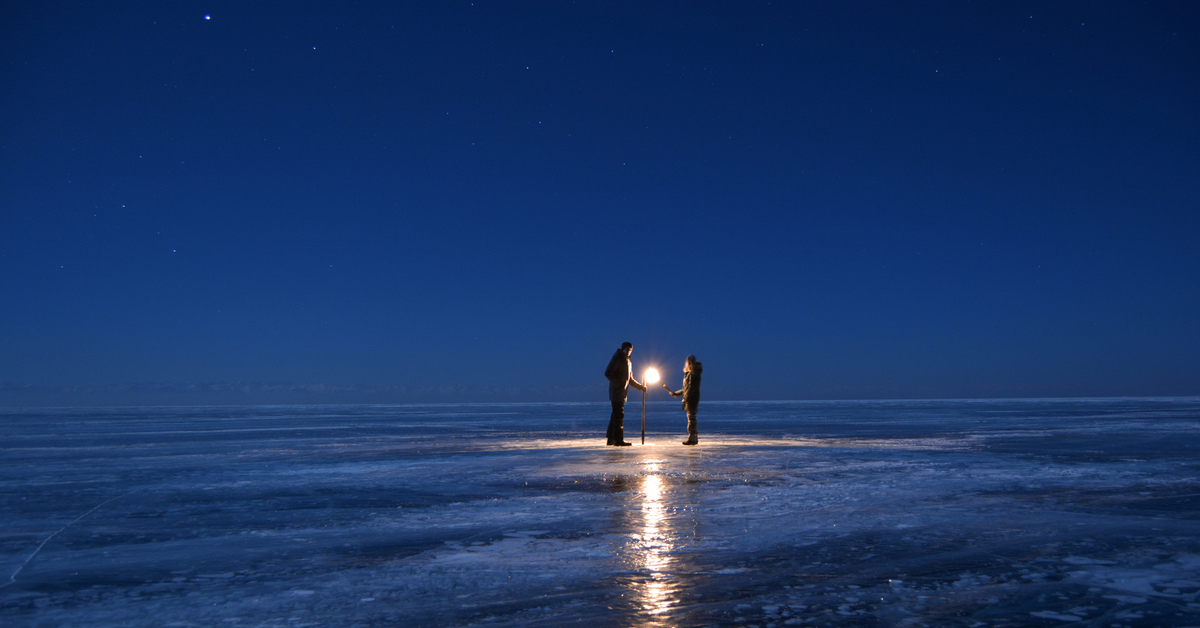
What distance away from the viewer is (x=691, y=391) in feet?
46.0

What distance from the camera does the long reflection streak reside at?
373 cm

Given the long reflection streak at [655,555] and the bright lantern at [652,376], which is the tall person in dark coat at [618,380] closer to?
the bright lantern at [652,376]

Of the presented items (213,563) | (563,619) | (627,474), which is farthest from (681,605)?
(627,474)

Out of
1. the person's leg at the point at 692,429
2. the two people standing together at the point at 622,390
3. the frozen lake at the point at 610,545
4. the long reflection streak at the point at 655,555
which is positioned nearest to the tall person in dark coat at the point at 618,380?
the two people standing together at the point at 622,390

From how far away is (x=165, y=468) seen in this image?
1104cm

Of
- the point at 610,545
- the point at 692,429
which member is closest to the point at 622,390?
the point at 692,429

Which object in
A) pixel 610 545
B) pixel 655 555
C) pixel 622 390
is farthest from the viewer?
pixel 622 390

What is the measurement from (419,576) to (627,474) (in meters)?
5.14

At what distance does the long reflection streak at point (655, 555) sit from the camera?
373 cm

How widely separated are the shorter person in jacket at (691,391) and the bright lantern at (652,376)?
0.53 meters

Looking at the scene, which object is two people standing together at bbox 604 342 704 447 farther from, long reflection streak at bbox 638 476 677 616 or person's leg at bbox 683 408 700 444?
long reflection streak at bbox 638 476 677 616

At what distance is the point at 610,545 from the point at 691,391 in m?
9.10

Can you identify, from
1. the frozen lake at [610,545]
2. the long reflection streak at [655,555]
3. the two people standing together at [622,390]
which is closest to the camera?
the frozen lake at [610,545]

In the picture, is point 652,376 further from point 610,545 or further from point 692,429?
point 610,545
